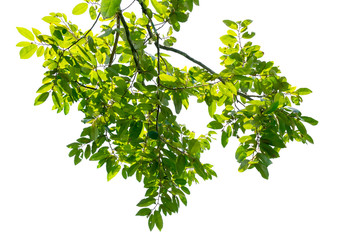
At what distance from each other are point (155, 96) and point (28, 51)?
669 mm

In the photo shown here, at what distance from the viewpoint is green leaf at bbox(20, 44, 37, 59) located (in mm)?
1402

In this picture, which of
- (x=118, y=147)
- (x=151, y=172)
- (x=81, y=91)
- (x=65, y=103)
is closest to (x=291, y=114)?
(x=151, y=172)

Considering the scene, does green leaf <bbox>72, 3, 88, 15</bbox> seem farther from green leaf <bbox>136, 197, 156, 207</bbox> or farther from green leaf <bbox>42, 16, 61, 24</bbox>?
green leaf <bbox>136, 197, 156, 207</bbox>

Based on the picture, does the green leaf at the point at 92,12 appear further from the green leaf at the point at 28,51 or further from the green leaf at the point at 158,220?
the green leaf at the point at 158,220

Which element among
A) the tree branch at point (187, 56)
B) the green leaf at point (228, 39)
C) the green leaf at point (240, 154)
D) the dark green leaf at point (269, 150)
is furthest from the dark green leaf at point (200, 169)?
the green leaf at point (228, 39)

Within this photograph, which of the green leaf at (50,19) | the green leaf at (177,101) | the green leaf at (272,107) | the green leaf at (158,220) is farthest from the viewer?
the green leaf at (158,220)

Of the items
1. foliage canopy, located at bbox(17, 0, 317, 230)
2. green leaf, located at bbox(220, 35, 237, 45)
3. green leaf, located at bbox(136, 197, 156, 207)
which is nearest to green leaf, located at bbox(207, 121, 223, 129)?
foliage canopy, located at bbox(17, 0, 317, 230)

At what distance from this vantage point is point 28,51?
1.42m

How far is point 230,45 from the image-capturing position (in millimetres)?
1830

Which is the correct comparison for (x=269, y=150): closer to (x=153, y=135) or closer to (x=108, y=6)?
(x=153, y=135)

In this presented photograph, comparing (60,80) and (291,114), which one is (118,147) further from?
(291,114)

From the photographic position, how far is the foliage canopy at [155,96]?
4.03 feet

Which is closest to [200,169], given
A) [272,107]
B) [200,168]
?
[200,168]

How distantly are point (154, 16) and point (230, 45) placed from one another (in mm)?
538
